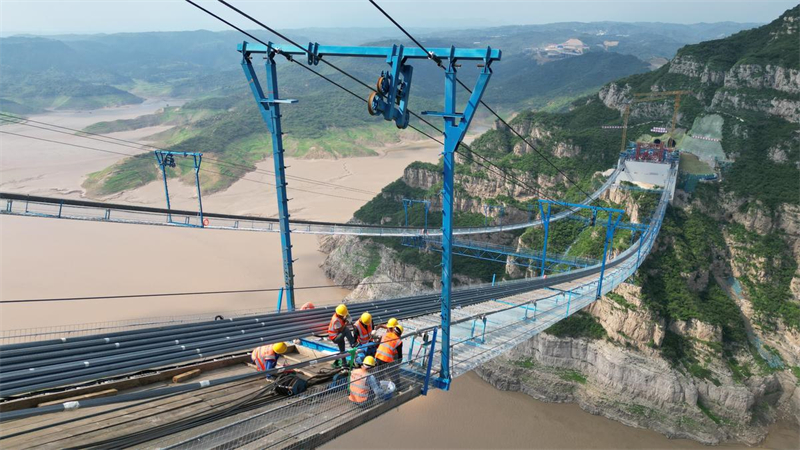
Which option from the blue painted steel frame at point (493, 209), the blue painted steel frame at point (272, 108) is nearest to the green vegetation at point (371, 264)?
the blue painted steel frame at point (493, 209)

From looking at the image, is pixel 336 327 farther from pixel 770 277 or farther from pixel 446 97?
pixel 770 277

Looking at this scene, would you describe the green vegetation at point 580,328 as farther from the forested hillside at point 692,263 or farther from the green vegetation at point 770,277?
the green vegetation at point 770,277

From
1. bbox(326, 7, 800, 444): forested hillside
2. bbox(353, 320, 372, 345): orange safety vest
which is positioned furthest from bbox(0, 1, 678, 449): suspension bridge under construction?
bbox(326, 7, 800, 444): forested hillside

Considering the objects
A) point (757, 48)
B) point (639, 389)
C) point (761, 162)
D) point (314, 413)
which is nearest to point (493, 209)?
point (639, 389)

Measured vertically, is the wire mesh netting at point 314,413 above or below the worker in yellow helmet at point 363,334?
below

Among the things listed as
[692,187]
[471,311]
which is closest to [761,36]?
[692,187]

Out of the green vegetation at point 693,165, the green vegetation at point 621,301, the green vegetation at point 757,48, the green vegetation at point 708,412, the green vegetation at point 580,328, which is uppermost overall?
the green vegetation at point 757,48
